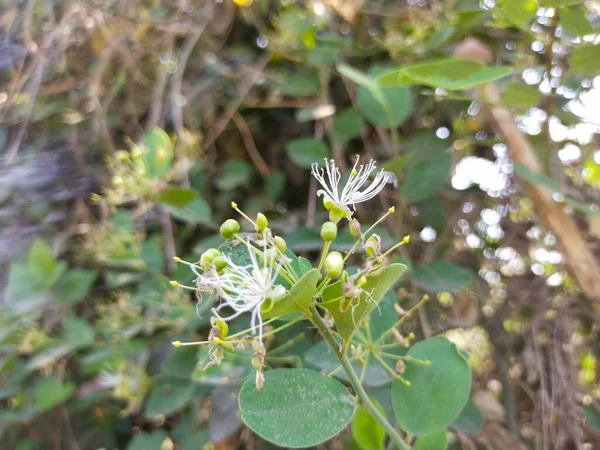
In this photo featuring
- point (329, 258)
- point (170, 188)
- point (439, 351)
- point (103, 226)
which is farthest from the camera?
point (103, 226)

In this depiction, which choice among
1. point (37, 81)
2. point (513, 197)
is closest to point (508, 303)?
point (513, 197)

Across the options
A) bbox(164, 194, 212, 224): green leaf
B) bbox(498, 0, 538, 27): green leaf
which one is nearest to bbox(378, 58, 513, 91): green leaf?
bbox(498, 0, 538, 27): green leaf

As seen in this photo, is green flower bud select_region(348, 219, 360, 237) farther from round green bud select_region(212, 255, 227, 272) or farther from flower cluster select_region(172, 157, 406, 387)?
round green bud select_region(212, 255, 227, 272)

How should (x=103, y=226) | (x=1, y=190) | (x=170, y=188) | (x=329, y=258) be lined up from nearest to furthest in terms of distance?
(x=329, y=258) < (x=170, y=188) < (x=103, y=226) < (x=1, y=190)

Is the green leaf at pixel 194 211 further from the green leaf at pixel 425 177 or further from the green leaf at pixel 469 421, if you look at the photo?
the green leaf at pixel 469 421

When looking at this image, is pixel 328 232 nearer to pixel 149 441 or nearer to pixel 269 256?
pixel 269 256

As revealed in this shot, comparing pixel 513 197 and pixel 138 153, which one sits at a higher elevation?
pixel 138 153

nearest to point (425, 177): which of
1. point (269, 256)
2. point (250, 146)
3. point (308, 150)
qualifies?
point (308, 150)

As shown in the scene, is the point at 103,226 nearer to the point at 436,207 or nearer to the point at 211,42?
the point at 211,42
